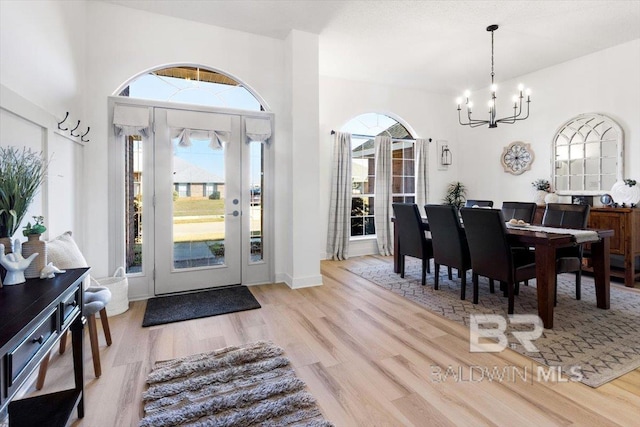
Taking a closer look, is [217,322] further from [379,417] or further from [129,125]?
[129,125]

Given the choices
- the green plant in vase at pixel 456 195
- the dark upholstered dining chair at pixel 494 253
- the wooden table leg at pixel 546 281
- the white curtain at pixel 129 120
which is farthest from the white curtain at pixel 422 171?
the white curtain at pixel 129 120

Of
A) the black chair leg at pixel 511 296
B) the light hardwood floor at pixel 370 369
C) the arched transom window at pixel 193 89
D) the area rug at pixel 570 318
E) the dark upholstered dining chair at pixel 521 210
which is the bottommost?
the light hardwood floor at pixel 370 369

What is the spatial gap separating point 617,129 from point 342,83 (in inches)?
155

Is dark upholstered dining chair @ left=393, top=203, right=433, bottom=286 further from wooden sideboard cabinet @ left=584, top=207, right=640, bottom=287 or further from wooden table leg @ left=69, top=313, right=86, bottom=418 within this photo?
wooden table leg @ left=69, top=313, right=86, bottom=418

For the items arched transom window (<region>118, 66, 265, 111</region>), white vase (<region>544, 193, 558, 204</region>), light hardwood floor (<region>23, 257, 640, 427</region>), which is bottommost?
light hardwood floor (<region>23, 257, 640, 427</region>)

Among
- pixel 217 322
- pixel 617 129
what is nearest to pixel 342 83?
pixel 617 129

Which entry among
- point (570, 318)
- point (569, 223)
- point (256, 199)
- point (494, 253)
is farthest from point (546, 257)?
point (256, 199)

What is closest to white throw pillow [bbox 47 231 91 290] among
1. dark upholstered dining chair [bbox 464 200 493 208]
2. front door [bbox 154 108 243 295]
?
front door [bbox 154 108 243 295]

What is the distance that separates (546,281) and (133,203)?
3.96 meters

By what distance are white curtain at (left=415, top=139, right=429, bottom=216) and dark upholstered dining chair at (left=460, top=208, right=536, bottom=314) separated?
3.05m

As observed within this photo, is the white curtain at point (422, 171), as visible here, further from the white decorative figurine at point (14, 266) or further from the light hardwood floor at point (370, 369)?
the white decorative figurine at point (14, 266)

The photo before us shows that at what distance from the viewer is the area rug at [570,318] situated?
210 cm

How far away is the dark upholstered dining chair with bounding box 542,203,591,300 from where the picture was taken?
9.70 feet

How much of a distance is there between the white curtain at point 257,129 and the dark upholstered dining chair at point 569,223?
327cm
